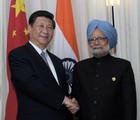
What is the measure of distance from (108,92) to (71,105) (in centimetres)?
A: 31

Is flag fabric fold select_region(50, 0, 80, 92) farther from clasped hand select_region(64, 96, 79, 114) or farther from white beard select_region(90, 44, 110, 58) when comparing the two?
clasped hand select_region(64, 96, 79, 114)

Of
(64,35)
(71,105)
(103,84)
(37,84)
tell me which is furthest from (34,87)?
(64,35)

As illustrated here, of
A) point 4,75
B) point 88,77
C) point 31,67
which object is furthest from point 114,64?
point 4,75

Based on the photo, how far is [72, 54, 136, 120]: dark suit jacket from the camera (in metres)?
2.18

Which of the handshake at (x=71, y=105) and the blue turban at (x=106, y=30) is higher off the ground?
the blue turban at (x=106, y=30)

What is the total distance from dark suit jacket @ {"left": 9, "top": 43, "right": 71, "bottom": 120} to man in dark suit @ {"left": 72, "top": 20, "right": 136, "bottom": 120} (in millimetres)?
225

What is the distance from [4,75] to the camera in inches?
106

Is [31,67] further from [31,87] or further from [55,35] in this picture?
[55,35]

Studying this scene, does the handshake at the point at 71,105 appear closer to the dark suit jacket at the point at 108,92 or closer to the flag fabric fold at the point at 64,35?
the dark suit jacket at the point at 108,92

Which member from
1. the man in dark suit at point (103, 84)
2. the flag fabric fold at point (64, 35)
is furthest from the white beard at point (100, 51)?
the flag fabric fold at point (64, 35)

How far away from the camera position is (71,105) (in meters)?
2.11

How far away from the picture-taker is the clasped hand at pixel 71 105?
2087 mm

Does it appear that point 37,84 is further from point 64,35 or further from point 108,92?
point 64,35

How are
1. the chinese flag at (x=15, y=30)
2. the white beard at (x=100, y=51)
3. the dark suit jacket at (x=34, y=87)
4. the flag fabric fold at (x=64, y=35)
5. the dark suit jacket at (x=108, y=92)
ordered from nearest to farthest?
the dark suit jacket at (x=34, y=87)
the dark suit jacket at (x=108, y=92)
the white beard at (x=100, y=51)
the chinese flag at (x=15, y=30)
the flag fabric fold at (x=64, y=35)
